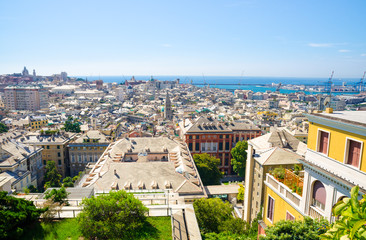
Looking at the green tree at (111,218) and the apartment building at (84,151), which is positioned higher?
the green tree at (111,218)

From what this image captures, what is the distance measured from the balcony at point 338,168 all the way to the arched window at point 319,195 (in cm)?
99

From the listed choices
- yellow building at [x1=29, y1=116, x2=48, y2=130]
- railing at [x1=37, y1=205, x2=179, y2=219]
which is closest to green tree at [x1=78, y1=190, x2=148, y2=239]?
railing at [x1=37, y1=205, x2=179, y2=219]

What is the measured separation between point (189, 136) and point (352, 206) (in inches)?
2040

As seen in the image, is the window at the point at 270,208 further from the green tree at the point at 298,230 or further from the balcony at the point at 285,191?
the green tree at the point at 298,230

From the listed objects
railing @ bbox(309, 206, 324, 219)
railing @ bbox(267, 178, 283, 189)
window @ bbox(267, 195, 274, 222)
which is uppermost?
railing @ bbox(309, 206, 324, 219)

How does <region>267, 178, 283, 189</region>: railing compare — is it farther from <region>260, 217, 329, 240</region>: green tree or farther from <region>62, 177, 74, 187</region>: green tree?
<region>62, 177, 74, 187</region>: green tree

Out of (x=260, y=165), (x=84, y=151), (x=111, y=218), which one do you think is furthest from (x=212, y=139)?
(x=111, y=218)

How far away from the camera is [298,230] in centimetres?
1047

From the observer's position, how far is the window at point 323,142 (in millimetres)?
11255

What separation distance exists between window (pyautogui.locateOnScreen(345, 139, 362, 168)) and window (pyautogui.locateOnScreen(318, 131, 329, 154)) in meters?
1.05

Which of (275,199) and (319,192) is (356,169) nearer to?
(319,192)

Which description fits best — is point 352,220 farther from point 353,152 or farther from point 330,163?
point 330,163

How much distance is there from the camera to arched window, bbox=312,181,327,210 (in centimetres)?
1145

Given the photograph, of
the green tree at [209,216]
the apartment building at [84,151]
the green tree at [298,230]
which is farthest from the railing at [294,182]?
→ the apartment building at [84,151]
